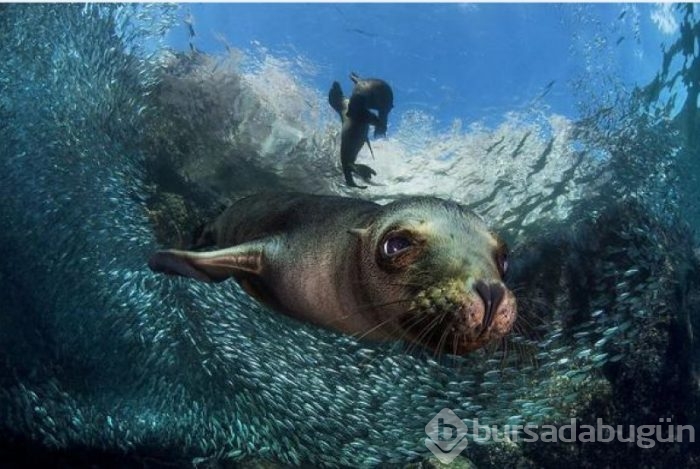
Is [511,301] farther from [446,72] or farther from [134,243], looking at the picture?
[134,243]

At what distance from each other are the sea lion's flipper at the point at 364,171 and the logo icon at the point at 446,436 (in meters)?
3.35

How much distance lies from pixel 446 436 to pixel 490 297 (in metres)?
6.77

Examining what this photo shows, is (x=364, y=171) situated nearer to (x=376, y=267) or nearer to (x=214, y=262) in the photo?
(x=214, y=262)

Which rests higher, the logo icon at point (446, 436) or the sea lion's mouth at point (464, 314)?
the logo icon at point (446, 436)

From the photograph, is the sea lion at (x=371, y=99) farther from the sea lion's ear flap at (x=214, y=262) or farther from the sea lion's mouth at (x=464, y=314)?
the sea lion's mouth at (x=464, y=314)

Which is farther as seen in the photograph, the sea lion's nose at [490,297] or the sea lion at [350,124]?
the sea lion at [350,124]

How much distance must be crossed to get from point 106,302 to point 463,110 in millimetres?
5313

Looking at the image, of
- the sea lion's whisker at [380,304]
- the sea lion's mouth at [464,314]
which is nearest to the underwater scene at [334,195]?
the sea lion's whisker at [380,304]

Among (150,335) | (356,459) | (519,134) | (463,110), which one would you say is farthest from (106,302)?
(519,134)

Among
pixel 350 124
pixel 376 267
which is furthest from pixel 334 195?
pixel 376 267

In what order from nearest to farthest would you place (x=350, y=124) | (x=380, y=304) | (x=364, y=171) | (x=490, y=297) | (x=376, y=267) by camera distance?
(x=490, y=297), (x=380, y=304), (x=376, y=267), (x=350, y=124), (x=364, y=171)

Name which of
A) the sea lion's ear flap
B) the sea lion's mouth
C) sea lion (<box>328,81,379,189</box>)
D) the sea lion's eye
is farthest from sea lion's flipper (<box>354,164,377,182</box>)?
the sea lion's mouth

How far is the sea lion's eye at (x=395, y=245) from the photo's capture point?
7.69ft

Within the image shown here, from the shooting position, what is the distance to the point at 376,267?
2473mm
